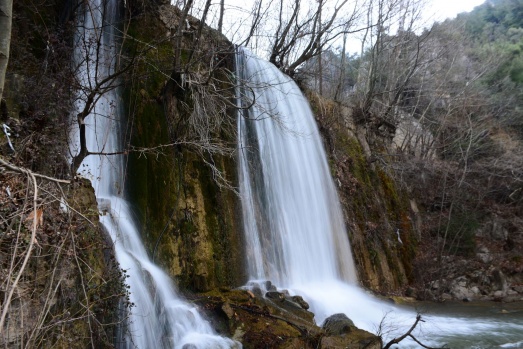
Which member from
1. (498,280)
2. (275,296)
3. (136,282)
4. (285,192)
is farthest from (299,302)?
(498,280)

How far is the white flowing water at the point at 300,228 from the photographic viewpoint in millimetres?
8594

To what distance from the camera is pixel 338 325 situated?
6812 mm

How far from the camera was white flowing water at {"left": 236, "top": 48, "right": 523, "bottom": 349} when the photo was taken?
8.59 m

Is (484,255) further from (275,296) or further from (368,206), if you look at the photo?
(275,296)

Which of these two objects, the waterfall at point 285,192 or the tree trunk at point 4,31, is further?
the waterfall at point 285,192

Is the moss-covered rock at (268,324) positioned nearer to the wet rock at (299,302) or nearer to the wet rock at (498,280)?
the wet rock at (299,302)

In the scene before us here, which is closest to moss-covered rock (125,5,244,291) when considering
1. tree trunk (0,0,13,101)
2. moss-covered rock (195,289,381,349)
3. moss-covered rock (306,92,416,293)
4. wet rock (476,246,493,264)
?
moss-covered rock (195,289,381,349)

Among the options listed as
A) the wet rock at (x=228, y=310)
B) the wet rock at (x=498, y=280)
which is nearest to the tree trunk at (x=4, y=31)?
the wet rock at (x=228, y=310)

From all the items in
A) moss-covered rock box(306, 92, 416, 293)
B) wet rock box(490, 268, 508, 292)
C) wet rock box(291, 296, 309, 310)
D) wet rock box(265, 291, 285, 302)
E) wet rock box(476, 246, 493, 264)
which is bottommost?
wet rock box(490, 268, 508, 292)

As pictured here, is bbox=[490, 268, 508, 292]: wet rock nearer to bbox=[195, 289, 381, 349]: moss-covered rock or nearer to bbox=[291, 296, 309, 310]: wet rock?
bbox=[291, 296, 309, 310]: wet rock

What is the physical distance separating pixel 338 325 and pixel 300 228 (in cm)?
365

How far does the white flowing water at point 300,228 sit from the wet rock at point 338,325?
2.75 feet

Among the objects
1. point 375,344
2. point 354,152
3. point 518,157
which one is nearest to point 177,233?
point 375,344

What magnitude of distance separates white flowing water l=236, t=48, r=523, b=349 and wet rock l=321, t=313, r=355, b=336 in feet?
2.75
